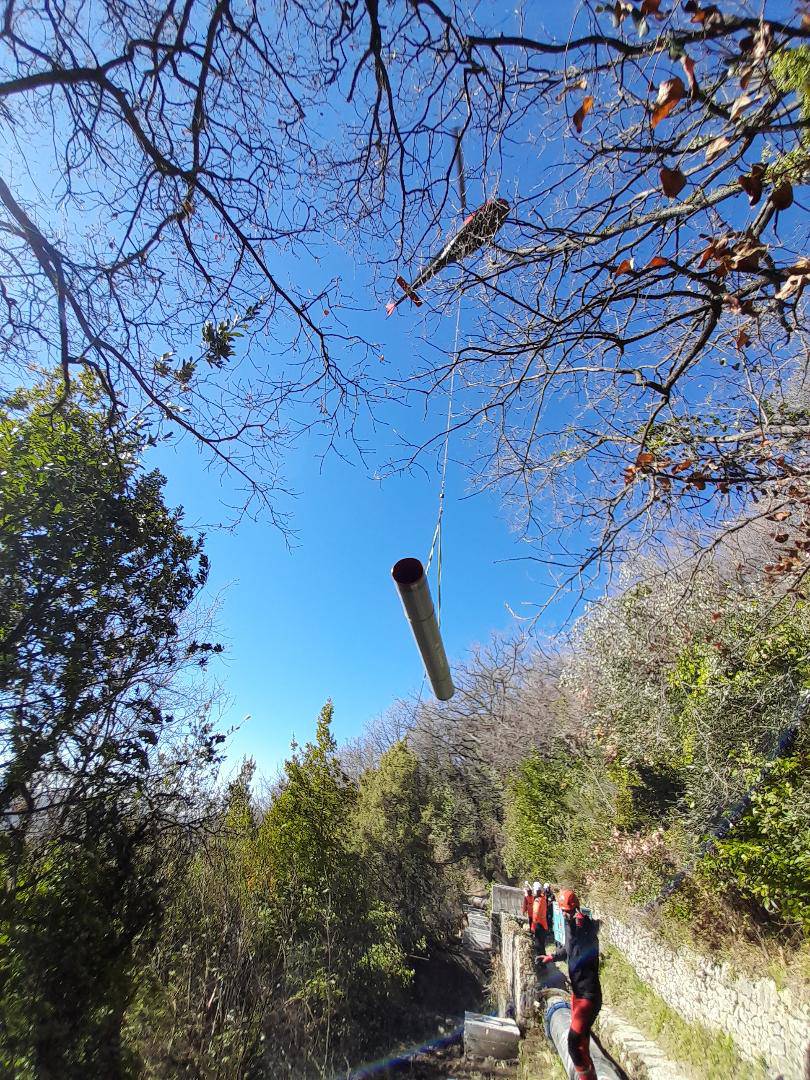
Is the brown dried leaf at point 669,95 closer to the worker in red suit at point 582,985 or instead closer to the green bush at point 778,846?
the green bush at point 778,846

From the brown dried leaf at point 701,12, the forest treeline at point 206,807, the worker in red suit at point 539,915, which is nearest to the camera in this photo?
the brown dried leaf at point 701,12

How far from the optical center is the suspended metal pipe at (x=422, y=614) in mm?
1485

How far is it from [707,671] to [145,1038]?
634 centimetres

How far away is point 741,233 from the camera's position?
79.8 inches

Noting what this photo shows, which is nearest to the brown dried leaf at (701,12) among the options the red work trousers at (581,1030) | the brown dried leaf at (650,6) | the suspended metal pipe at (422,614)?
the brown dried leaf at (650,6)

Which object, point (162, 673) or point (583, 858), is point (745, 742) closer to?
point (162, 673)

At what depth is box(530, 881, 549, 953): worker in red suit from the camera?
34.7ft

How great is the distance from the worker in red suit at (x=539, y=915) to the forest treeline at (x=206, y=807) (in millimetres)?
1774

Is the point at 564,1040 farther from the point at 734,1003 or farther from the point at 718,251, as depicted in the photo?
the point at 718,251

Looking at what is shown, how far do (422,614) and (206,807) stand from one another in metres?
4.77

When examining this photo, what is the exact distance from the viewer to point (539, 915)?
1057cm

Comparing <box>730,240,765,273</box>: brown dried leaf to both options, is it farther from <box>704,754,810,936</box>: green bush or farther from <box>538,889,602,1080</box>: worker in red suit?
<box>538,889,602,1080</box>: worker in red suit

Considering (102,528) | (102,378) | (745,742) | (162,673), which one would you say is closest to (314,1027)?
(162,673)

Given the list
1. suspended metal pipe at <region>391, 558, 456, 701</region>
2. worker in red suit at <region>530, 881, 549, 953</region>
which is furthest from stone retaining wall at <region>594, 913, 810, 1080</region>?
suspended metal pipe at <region>391, 558, 456, 701</region>
